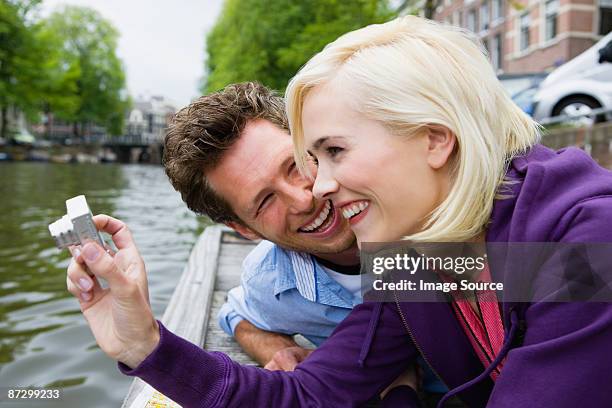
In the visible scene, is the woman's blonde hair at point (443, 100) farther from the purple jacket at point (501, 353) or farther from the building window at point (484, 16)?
the building window at point (484, 16)

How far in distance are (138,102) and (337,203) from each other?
110 m

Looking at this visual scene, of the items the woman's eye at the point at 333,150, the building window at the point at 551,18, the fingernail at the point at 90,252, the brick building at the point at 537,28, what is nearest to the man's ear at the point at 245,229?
the woman's eye at the point at 333,150

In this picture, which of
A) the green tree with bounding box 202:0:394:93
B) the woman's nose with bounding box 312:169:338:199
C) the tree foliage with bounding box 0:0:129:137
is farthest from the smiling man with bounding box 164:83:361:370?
the tree foliage with bounding box 0:0:129:137

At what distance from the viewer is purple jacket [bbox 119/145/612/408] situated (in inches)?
42.3

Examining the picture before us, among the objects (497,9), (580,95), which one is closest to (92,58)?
(497,9)

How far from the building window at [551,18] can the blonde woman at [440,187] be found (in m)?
21.0

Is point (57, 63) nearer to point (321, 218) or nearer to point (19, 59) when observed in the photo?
point (19, 59)

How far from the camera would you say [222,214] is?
2428 millimetres

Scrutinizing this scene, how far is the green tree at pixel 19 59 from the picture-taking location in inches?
1142

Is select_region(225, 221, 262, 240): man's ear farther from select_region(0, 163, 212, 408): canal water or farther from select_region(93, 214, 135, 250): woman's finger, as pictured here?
select_region(0, 163, 212, 408): canal water

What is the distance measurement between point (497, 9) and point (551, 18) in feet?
14.8

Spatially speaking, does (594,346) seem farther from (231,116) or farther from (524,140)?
(231,116)

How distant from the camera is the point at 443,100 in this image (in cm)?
125

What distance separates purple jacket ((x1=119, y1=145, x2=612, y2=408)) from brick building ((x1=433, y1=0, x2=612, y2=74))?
15040mm
